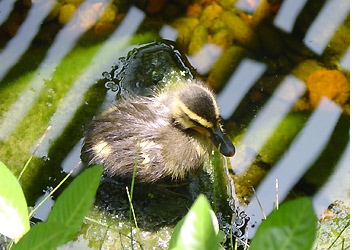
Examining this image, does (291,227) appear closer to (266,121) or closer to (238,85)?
(266,121)

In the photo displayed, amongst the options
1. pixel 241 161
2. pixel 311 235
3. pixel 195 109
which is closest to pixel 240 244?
pixel 241 161

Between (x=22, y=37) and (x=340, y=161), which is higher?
(x=340, y=161)

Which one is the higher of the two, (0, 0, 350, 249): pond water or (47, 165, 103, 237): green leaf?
(47, 165, 103, 237): green leaf

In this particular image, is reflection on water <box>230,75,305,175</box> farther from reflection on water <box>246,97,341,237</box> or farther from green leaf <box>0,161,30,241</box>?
green leaf <box>0,161,30,241</box>

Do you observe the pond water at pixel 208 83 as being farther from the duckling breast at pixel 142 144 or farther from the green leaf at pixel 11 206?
the green leaf at pixel 11 206

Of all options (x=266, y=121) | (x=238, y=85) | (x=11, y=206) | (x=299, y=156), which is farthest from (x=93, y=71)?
(x=11, y=206)

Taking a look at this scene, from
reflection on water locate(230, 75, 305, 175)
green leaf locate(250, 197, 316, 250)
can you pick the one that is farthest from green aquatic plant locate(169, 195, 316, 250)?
reflection on water locate(230, 75, 305, 175)

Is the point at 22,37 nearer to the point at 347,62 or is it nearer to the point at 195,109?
the point at 195,109
